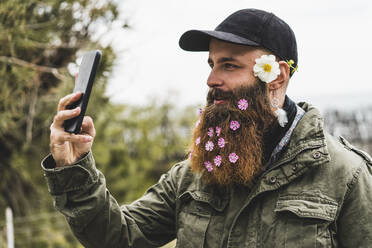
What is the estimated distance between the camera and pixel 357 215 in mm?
1823

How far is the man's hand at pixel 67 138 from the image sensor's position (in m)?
1.73

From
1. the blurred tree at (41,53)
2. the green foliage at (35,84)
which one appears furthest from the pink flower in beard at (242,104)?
the blurred tree at (41,53)

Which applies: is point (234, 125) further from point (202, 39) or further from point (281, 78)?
point (202, 39)

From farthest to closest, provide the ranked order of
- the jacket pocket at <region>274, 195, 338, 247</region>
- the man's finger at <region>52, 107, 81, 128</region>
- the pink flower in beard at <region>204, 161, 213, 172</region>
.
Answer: the pink flower in beard at <region>204, 161, 213, 172</region>, the jacket pocket at <region>274, 195, 338, 247</region>, the man's finger at <region>52, 107, 81, 128</region>

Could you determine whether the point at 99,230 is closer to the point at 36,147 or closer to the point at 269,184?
the point at 269,184

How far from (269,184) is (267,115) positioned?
0.41 m

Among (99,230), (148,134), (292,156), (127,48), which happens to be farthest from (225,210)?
(148,134)

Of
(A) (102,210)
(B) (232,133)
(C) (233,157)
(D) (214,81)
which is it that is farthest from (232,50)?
(A) (102,210)

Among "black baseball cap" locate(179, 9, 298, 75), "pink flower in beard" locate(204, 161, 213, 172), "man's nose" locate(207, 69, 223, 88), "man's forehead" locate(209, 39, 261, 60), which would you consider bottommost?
"pink flower in beard" locate(204, 161, 213, 172)

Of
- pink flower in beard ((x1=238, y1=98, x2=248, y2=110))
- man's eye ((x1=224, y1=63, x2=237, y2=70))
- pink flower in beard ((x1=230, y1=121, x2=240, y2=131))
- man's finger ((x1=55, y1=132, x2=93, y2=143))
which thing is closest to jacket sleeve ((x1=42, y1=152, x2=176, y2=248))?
man's finger ((x1=55, y1=132, x2=93, y2=143))

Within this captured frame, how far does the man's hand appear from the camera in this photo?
1734mm

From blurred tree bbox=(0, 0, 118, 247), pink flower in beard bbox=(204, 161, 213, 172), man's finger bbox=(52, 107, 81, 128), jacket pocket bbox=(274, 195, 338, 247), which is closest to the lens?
man's finger bbox=(52, 107, 81, 128)

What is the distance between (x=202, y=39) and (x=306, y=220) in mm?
1099

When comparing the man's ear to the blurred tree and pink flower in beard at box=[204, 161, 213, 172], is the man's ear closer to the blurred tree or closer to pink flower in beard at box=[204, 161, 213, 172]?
pink flower in beard at box=[204, 161, 213, 172]
